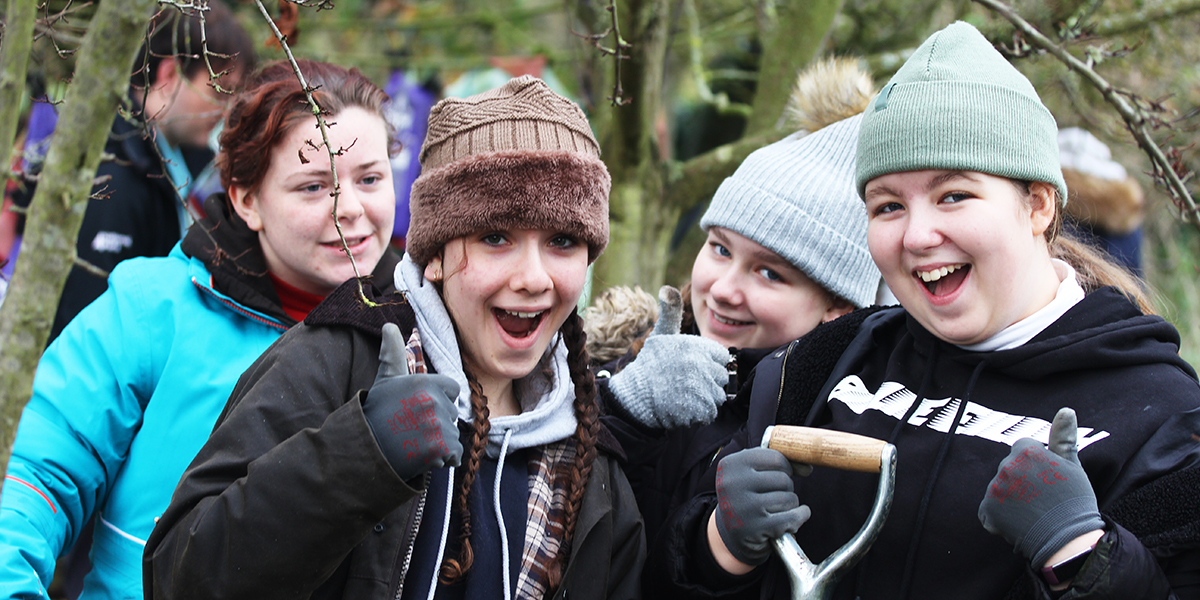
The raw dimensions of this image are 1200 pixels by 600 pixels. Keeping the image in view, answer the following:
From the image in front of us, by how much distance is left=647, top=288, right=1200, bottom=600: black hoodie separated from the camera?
1510 mm

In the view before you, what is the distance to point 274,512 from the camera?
1.56 meters

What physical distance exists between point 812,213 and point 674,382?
1.95 feet

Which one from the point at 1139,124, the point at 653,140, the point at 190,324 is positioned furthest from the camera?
the point at 653,140

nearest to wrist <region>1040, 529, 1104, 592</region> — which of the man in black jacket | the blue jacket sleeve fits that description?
the blue jacket sleeve

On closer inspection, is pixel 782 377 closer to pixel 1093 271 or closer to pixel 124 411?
pixel 1093 271

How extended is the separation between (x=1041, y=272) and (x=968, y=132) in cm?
30

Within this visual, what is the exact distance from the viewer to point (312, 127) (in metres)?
2.34

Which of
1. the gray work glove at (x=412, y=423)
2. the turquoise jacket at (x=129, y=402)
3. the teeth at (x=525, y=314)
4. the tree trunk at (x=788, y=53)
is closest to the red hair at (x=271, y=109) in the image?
the turquoise jacket at (x=129, y=402)

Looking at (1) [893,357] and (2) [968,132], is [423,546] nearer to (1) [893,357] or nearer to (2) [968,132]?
(1) [893,357]

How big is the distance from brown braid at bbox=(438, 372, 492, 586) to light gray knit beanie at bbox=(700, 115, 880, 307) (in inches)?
36.0

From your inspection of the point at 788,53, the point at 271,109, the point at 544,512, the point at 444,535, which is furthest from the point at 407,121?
the point at 444,535

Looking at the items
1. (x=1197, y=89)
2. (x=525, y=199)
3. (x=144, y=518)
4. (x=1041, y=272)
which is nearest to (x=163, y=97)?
(x=144, y=518)

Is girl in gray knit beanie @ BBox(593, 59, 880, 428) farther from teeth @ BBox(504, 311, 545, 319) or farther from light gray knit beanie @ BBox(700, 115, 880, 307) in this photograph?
teeth @ BBox(504, 311, 545, 319)

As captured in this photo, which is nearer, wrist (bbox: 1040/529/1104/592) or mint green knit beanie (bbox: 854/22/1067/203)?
wrist (bbox: 1040/529/1104/592)
